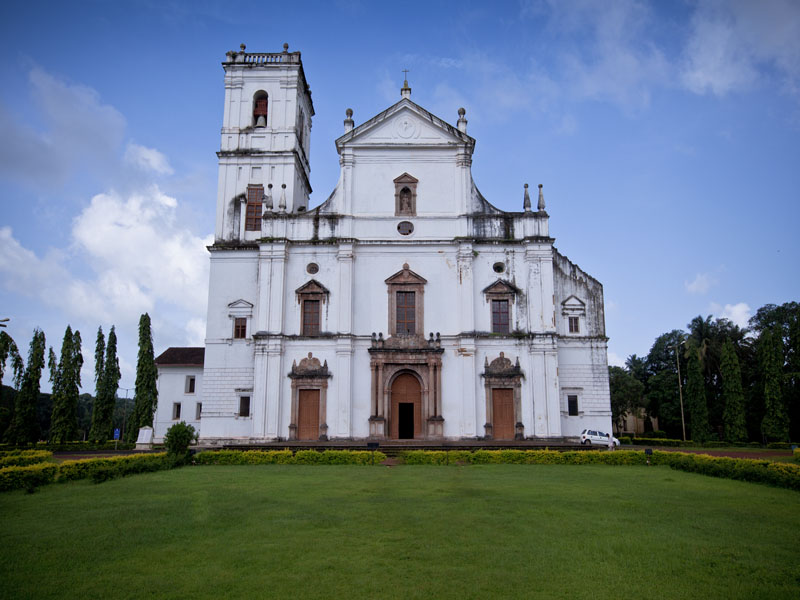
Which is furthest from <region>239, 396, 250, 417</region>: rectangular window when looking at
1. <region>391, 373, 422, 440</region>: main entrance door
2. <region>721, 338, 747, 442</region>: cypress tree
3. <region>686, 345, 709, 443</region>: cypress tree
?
<region>721, 338, 747, 442</region>: cypress tree

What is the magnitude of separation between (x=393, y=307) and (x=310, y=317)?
14.1 ft

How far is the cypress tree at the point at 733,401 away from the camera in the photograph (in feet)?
127

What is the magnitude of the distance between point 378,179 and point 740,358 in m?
33.5

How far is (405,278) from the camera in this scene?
30.4m

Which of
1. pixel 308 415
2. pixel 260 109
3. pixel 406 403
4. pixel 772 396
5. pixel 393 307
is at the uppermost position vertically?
pixel 260 109

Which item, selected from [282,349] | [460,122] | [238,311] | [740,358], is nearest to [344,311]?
[282,349]

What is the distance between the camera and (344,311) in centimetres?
2980

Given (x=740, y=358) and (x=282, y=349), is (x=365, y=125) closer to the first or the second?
(x=282, y=349)

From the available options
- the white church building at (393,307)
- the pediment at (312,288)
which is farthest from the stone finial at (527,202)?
the pediment at (312,288)

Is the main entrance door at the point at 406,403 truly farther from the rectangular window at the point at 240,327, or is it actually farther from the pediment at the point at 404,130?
the pediment at the point at 404,130

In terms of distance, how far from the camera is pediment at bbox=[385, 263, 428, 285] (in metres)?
30.3

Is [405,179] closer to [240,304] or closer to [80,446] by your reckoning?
[240,304]

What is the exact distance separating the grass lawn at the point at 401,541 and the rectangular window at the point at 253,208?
18514 mm

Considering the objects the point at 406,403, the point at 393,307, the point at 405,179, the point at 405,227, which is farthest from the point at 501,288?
the point at 405,179
